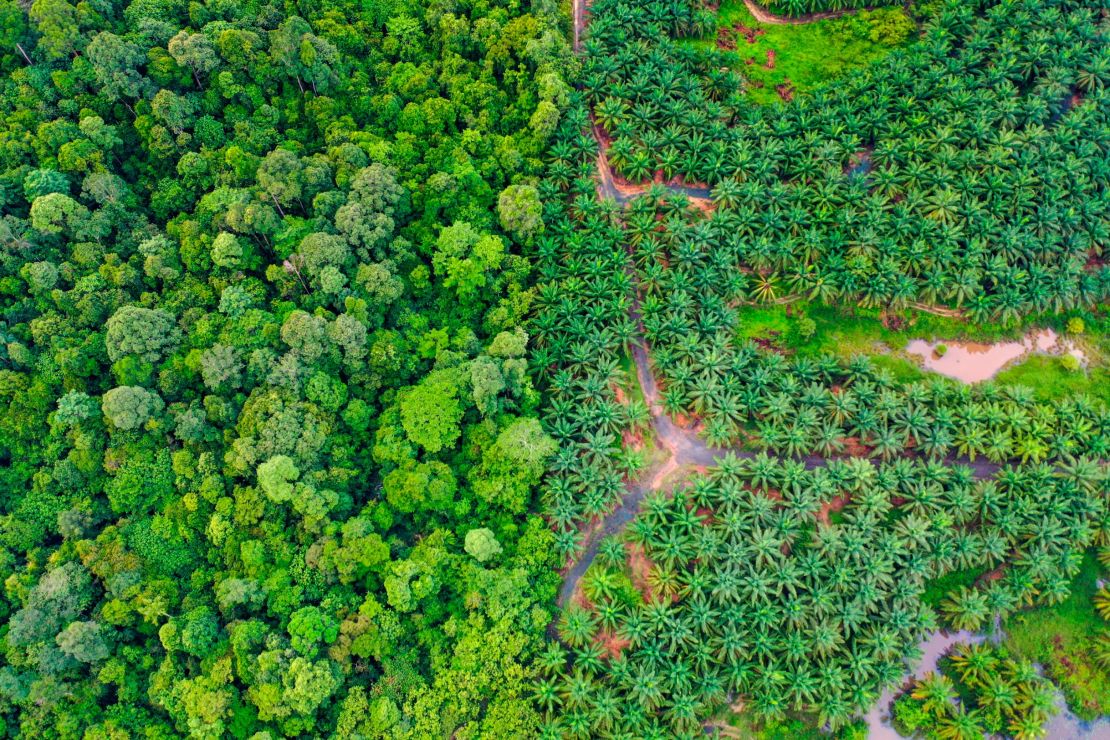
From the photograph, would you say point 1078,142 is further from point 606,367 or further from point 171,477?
point 171,477

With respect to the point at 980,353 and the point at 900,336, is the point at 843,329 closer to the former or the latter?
the point at 900,336

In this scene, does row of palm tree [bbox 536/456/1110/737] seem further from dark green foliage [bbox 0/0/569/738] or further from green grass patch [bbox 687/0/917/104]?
green grass patch [bbox 687/0/917/104]

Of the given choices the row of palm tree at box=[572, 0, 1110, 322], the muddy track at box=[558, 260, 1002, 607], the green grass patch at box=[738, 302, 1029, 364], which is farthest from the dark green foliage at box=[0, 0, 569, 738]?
the green grass patch at box=[738, 302, 1029, 364]

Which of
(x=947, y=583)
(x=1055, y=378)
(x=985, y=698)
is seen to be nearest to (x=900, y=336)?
(x=1055, y=378)

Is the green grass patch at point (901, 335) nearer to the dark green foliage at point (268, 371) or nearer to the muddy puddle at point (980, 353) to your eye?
the muddy puddle at point (980, 353)

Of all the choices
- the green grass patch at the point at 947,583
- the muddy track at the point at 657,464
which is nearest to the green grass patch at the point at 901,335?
the muddy track at the point at 657,464

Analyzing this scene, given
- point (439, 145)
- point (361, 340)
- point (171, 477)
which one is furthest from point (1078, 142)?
point (171, 477)

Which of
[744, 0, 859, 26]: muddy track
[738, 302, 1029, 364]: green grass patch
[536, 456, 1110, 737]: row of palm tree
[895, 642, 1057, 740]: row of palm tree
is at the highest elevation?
[744, 0, 859, 26]: muddy track
